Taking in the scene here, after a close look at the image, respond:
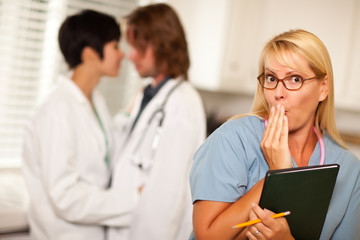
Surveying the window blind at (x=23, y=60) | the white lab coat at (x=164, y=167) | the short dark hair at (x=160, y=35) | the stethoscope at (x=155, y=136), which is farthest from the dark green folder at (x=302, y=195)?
the window blind at (x=23, y=60)

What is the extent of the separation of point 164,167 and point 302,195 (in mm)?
857

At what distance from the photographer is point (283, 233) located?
75 cm

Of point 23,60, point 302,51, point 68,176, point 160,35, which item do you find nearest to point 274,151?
point 302,51

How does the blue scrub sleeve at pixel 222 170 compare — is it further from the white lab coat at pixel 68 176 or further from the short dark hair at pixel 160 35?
the short dark hair at pixel 160 35

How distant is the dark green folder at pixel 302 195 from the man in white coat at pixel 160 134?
2.53 feet

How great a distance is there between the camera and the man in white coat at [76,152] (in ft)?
5.09

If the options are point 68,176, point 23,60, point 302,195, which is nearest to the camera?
point 302,195

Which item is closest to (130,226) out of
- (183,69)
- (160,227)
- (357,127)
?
(160,227)

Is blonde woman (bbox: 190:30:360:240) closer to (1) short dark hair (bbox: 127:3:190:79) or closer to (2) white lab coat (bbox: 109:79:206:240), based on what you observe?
(2) white lab coat (bbox: 109:79:206:240)

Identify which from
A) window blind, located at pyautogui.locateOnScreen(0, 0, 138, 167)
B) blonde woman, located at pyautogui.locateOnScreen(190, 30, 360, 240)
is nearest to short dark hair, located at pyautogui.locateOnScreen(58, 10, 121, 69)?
window blind, located at pyautogui.locateOnScreen(0, 0, 138, 167)

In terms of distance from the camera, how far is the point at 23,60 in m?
2.39

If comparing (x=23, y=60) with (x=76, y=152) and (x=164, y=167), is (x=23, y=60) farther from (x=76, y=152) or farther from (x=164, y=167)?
(x=164, y=167)

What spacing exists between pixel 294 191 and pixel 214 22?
83.5 inches

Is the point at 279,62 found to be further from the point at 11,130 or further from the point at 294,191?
the point at 11,130
